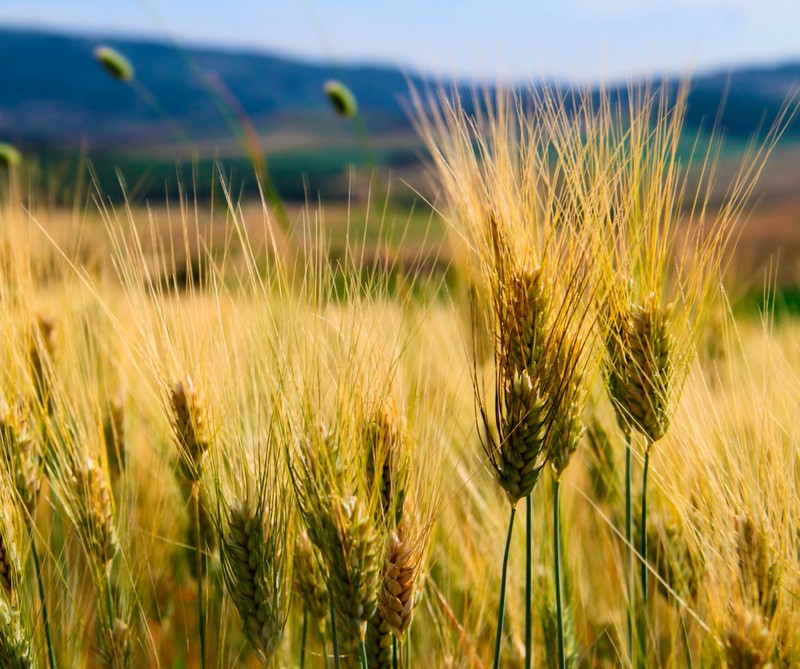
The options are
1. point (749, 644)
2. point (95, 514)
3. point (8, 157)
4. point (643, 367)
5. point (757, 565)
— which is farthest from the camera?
point (8, 157)

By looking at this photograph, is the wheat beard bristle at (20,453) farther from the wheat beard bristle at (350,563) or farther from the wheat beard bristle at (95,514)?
the wheat beard bristle at (350,563)

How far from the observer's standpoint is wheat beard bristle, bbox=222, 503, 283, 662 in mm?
850

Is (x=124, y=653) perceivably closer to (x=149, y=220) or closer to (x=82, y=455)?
(x=82, y=455)

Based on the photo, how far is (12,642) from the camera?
889mm

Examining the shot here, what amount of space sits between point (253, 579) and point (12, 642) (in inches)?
12.3

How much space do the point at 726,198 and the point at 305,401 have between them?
57 cm

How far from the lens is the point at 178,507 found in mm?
1540

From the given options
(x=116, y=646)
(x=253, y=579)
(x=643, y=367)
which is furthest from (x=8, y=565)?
(x=643, y=367)

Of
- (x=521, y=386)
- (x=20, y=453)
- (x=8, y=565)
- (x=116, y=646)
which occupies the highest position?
(x=521, y=386)

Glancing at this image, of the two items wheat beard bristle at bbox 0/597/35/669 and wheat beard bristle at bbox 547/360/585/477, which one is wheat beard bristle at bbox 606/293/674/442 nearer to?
wheat beard bristle at bbox 547/360/585/477

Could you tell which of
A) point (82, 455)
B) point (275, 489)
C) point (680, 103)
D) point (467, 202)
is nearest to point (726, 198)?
point (680, 103)

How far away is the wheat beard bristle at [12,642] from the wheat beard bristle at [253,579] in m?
0.28

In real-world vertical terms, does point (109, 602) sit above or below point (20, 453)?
below

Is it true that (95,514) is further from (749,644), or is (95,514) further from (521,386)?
(749,644)
